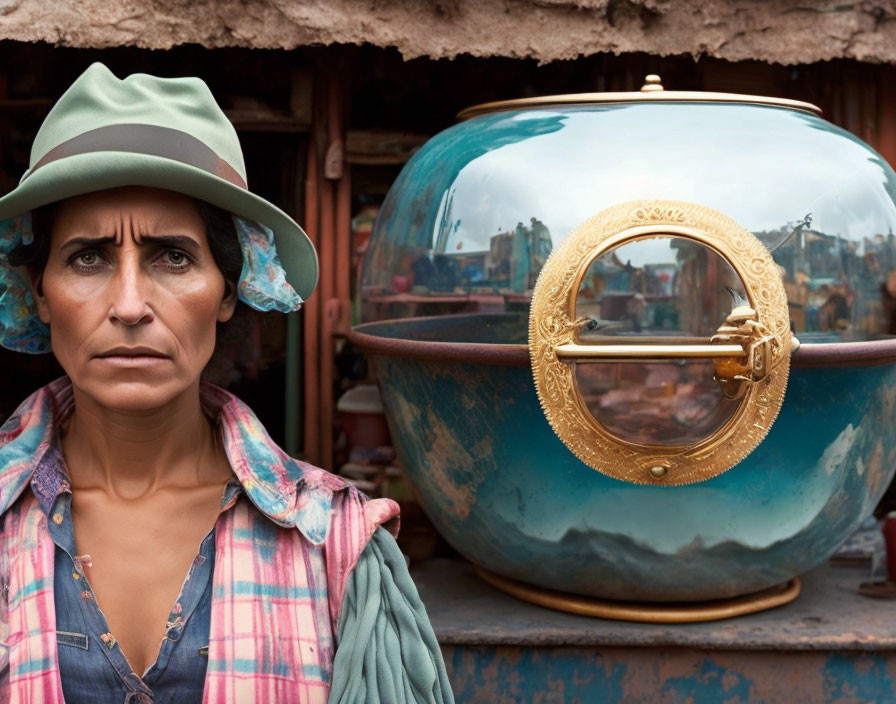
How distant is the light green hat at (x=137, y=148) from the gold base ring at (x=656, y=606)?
1428 millimetres

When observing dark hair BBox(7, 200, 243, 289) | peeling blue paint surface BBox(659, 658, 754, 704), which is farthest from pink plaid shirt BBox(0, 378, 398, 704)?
peeling blue paint surface BBox(659, 658, 754, 704)

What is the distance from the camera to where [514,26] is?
118 inches

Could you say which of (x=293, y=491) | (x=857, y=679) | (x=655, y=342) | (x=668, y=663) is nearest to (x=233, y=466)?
(x=293, y=491)

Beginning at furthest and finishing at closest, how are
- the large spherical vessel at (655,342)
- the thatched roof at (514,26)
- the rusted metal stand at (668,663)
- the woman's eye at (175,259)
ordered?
the thatched roof at (514,26) < the rusted metal stand at (668,663) < the large spherical vessel at (655,342) < the woman's eye at (175,259)

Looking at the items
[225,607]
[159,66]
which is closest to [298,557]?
[225,607]

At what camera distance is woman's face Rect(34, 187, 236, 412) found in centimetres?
152

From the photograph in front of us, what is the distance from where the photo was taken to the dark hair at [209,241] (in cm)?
161

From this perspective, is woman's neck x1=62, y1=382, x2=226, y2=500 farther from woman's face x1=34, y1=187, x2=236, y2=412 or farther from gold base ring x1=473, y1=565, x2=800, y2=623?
gold base ring x1=473, y1=565, x2=800, y2=623

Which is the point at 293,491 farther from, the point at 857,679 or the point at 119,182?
the point at 857,679

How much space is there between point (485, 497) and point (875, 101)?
1974 millimetres

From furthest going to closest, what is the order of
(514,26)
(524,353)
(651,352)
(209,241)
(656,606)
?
(514,26)
(656,606)
(524,353)
(651,352)
(209,241)

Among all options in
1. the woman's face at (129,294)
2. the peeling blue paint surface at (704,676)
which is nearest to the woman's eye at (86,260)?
the woman's face at (129,294)

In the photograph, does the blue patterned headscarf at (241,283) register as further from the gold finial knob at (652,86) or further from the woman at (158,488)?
the gold finial knob at (652,86)

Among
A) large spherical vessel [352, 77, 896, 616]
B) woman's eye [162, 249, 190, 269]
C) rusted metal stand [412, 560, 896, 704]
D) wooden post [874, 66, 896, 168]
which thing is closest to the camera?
woman's eye [162, 249, 190, 269]
